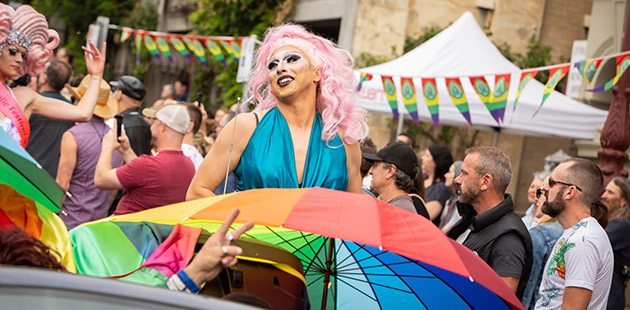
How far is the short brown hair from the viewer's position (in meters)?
4.73

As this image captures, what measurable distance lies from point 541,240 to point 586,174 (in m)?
0.81

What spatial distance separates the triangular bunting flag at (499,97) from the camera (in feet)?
29.0

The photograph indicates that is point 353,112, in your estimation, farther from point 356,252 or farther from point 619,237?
point 619,237

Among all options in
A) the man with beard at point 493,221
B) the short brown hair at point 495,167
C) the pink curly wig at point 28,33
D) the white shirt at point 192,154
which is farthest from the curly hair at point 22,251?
the white shirt at point 192,154

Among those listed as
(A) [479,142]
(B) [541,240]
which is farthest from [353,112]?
(A) [479,142]

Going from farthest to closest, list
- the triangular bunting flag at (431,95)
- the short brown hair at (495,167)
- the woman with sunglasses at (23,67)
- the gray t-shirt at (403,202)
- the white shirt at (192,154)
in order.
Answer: the triangular bunting flag at (431,95)
the white shirt at (192,154)
the gray t-shirt at (403,202)
the short brown hair at (495,167)
the woman with sunglasses at (23,67)

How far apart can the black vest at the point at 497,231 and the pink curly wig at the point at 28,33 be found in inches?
103

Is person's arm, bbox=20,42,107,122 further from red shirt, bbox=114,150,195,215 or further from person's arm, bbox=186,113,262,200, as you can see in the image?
person's arm, bbox=186,113,262,200

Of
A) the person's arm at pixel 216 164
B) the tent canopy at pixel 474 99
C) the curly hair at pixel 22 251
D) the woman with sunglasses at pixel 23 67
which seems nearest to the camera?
the curly hair at pixel 22 251

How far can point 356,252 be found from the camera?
344cm

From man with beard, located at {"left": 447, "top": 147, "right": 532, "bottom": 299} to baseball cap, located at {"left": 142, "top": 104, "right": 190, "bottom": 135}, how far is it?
2.03 metres

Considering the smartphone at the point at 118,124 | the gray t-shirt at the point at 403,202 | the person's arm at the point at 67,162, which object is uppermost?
the smartphone at the point at 118,124

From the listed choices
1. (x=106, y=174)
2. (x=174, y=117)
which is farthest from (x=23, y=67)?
(x=174, y=117)

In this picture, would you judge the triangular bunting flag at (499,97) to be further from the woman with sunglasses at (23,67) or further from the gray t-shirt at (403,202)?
the woman with sunglasses at (23,67)
